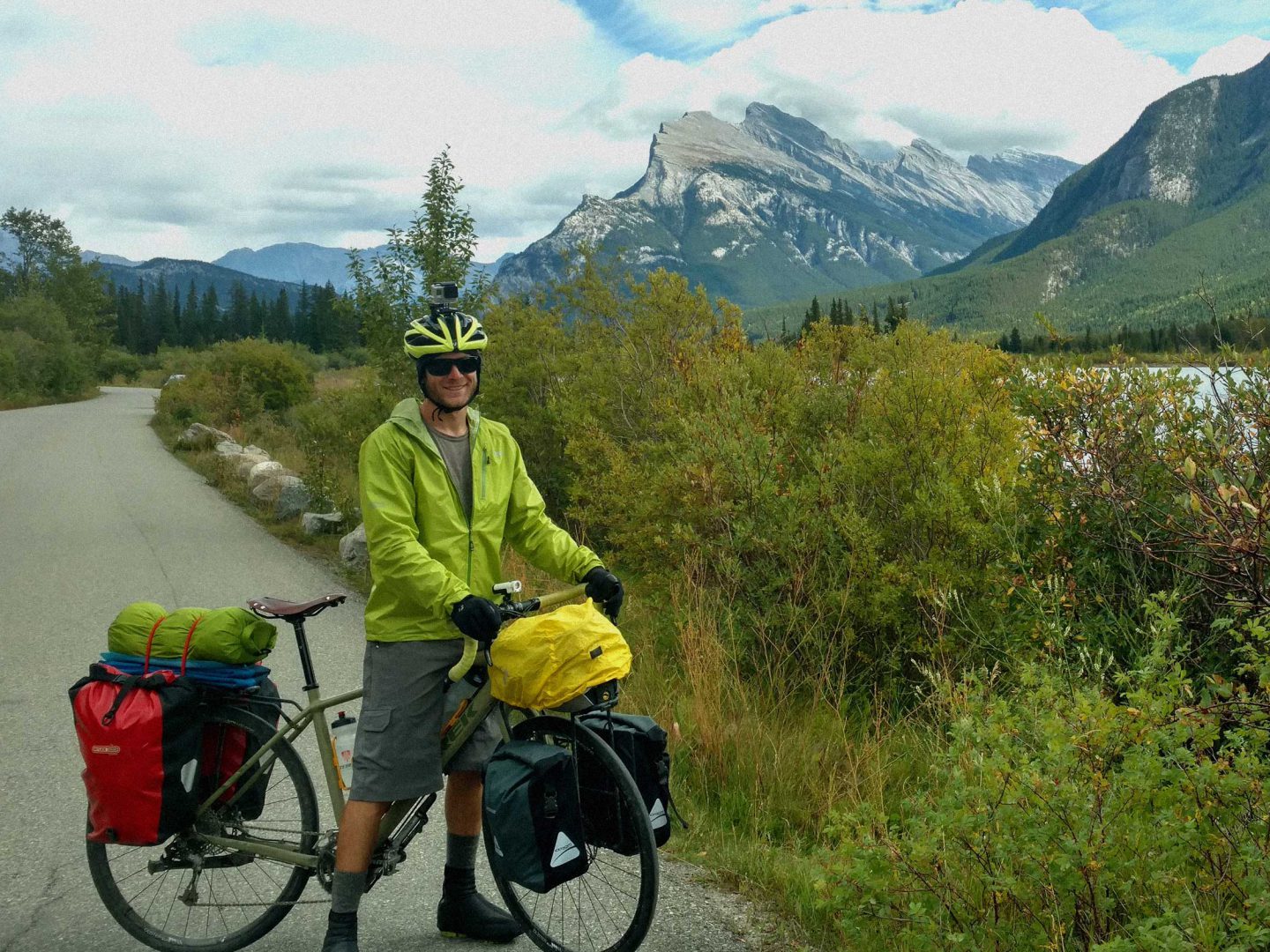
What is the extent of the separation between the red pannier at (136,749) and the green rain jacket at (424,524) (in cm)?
73

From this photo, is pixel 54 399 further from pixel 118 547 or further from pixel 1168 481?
pixel 1168 481

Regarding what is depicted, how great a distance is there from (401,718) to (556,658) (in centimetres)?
63

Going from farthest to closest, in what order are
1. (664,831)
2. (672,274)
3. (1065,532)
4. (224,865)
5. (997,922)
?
(672,274), (1065,532), (224,865), (664,831), (997,922)

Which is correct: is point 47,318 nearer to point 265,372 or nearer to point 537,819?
point 265,372

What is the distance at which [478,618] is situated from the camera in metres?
3.01

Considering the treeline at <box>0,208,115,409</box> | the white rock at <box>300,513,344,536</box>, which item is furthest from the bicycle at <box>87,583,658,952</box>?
the treeline at <box>0,208,115,409</box>

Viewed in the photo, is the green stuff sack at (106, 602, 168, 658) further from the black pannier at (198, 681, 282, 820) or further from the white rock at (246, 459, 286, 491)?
the white rock at (246, 459, 286, 491)

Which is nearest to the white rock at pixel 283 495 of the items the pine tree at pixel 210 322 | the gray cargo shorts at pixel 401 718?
the gray cargo shorts at pixel 401 718

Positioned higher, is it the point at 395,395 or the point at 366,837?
the point at 395,395

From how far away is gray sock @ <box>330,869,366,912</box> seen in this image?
3.41 meters

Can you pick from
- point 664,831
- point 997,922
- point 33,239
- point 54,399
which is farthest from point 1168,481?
point 33,239

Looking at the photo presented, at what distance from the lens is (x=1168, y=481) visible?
5.22 meters

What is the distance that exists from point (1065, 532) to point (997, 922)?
10.2 feet

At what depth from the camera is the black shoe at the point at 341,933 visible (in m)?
3.38
